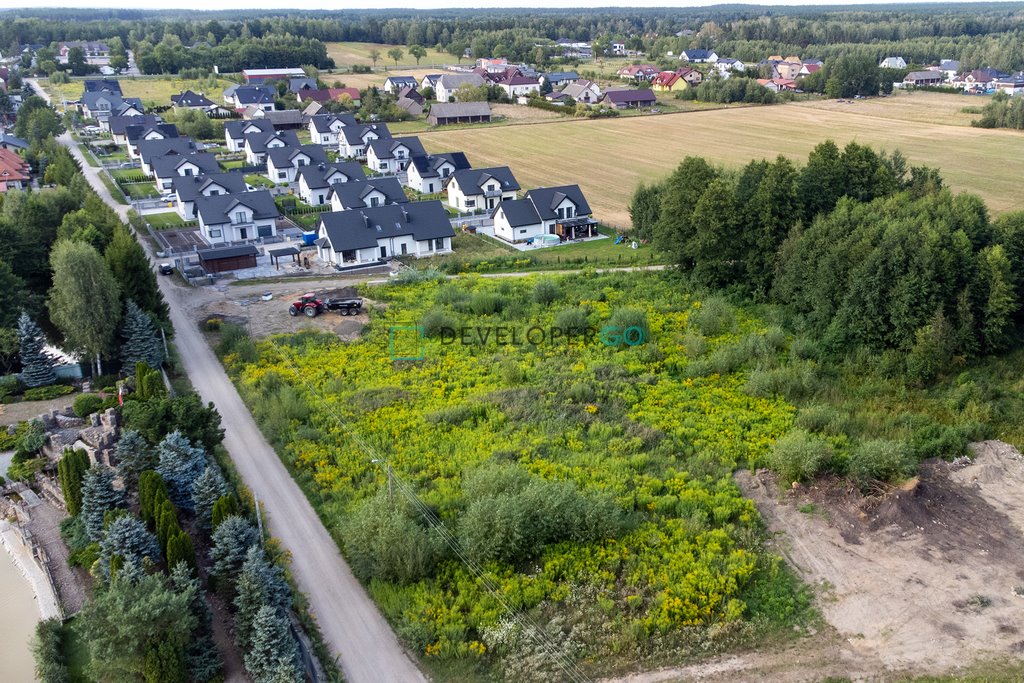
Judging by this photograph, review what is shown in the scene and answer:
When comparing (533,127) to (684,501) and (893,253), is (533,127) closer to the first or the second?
(893,253)

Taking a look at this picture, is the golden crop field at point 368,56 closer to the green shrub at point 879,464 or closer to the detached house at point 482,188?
the detached house at point 482,188

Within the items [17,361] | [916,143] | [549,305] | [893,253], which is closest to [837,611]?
[893,253]

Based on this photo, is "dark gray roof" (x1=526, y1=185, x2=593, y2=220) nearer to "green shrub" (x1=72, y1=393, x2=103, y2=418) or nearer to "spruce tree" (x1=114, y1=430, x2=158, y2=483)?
"green shrub" (x1=72, y1=393, x2=103, y2=418)

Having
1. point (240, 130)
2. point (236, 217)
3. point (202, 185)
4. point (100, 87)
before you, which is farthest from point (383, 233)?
point (100, 87)

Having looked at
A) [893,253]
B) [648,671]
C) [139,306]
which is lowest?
[648,671]

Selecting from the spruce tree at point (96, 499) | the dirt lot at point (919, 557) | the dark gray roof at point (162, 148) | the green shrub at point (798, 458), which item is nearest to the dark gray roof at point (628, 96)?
the dark gray roof at point (162, 148)

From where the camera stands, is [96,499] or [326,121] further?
[326,121]

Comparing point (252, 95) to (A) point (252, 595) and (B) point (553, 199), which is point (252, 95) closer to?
(B) point (553, 199)
